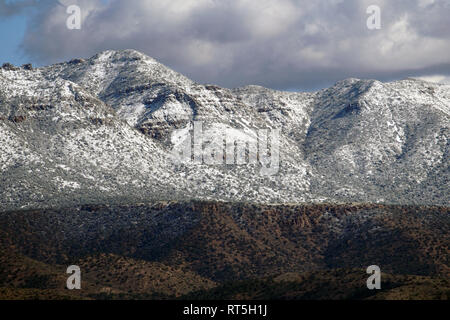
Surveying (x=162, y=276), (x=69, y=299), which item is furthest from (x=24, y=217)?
(x=69, y=299)

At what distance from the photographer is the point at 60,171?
643 ft

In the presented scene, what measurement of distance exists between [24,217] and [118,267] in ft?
119

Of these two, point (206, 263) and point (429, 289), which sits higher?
point (206, 263)
